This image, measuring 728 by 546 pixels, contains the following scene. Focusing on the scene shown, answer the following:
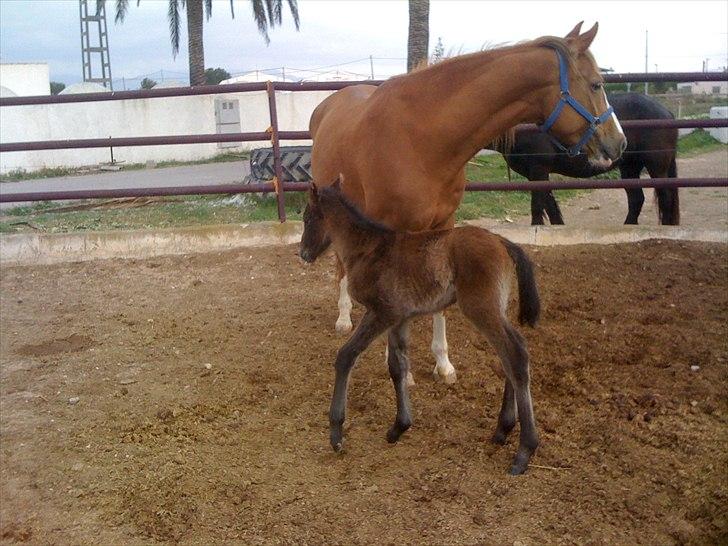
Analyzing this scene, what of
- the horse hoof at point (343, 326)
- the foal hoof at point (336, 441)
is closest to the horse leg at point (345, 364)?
the foal hoof at point (336, 441)

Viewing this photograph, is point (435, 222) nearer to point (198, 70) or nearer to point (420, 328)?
point (420, 328)

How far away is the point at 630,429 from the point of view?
3623mm

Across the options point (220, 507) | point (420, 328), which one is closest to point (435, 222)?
point (420, 328)

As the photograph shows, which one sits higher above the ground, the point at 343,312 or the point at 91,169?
the point at 91,169

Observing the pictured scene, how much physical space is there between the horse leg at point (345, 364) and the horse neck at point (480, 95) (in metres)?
1.08

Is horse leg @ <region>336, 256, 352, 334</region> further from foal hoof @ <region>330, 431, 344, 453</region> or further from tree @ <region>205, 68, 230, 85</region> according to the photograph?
tree @ <region>205, 68, 230, 85</region>

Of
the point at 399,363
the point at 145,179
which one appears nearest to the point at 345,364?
the point at 399,363

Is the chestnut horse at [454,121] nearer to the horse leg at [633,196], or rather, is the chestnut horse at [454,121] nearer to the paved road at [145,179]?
the horse leg at [633,196]

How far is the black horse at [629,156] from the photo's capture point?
764 centimetres

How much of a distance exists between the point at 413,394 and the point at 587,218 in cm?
606

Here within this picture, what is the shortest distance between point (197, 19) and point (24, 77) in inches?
295

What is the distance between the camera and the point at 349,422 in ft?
13.0

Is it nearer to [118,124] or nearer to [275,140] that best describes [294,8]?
[118,124]

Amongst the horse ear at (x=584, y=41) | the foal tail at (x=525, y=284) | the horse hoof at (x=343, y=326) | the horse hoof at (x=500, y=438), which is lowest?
the horse hoof at (x=500, y=438)
